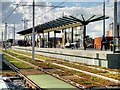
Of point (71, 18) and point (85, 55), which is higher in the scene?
point (71, 18)

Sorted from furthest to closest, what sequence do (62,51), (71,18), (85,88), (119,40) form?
(62,51), (71,18), (119,40), (85,88)

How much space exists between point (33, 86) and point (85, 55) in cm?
1594

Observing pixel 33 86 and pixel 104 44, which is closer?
pixel 33 86

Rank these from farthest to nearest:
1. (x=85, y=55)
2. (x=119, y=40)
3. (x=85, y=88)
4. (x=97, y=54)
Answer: (x=85, y=55) → (x=97, y=54) → (x=119, y=40) → (x=85, y=88)

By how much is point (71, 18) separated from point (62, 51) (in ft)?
22.7

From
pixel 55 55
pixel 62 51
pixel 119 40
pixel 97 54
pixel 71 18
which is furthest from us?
pixel 55 55

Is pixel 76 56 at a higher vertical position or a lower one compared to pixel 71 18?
lower

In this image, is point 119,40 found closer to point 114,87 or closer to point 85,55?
point 85,55

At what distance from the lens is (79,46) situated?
45531 millimetres

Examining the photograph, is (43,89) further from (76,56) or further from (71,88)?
(76,56)

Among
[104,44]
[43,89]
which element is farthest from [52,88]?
[104,44]

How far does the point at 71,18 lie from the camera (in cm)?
3347

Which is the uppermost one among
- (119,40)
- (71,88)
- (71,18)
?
(71,18)

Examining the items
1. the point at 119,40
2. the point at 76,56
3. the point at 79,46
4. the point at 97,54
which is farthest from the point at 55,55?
the point at 119,40
